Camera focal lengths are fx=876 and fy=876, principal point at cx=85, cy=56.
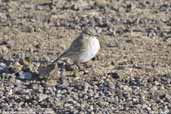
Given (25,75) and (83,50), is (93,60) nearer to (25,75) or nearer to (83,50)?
(83,50)

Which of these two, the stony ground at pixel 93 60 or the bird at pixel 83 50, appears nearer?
the stony ground at pixel 93 60

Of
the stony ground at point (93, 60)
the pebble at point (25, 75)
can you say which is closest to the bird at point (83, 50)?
the stony ground at point (93, 60)

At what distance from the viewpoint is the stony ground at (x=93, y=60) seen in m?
11.8

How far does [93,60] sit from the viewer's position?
46.7ft

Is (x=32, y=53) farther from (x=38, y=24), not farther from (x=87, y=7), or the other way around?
(x=87, y=7)

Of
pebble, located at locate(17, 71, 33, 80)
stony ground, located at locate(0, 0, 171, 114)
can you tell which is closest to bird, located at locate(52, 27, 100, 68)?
stony ground, located at locate(0, 0, 171, 114)

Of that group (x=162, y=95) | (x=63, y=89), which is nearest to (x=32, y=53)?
(x=63, y=89)

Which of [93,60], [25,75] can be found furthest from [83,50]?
[93,60]

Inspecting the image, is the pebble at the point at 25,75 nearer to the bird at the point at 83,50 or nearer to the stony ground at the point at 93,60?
the stony ground at the point at 93,60

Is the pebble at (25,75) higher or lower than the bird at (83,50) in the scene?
lower

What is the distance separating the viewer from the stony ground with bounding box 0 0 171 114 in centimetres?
1177

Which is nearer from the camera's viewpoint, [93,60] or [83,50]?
[83,50]

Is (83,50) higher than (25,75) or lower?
higher

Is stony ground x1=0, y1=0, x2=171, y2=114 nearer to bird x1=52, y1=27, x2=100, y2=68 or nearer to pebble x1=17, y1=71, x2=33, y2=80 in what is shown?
pebble x1=17, y1=71, x2=33, y2=80
